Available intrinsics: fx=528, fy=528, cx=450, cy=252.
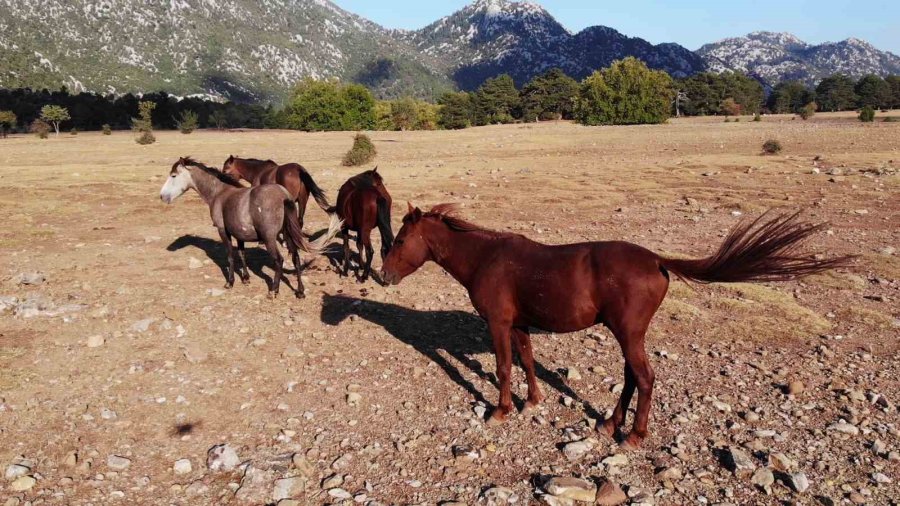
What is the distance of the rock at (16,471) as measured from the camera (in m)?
4.50

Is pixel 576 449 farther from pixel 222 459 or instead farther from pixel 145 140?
pixel 145 140

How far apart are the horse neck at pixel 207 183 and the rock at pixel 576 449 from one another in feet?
26.5

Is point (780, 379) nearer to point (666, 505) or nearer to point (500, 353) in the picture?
point (666, 505)

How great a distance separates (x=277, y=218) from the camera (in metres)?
9.21

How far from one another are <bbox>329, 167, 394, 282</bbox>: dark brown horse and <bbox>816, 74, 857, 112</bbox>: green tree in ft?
381

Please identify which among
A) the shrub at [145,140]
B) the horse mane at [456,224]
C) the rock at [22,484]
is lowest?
the rock at [22,484]

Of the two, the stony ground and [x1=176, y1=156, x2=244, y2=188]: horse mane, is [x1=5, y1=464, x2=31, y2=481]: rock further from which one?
[x1=176, y1=156, x2=244, y2=188]: horse mane

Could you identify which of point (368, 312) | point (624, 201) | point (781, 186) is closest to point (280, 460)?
point (368, 312)

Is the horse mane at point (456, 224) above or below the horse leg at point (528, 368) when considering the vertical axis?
above

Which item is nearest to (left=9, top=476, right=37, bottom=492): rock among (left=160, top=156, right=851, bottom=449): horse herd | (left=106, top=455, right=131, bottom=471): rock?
(left=106, top=455, right=131, bottom=471): rock

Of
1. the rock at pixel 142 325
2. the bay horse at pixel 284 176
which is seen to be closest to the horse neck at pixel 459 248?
the rock at pixel 142 325

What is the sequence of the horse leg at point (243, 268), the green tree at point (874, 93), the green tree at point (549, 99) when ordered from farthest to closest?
the green tree at point (549, 99), the green tree at point (874, 93), the horse leg at point (243, 268)

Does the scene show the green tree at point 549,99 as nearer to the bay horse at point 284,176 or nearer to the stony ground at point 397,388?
the bay horse at point 284,176

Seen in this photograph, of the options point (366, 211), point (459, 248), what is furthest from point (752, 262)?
point (366, 211)
